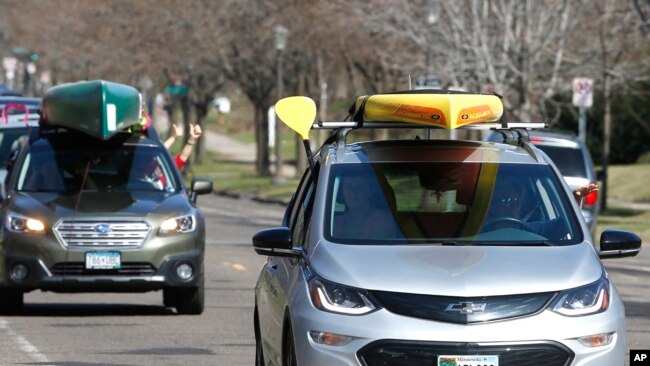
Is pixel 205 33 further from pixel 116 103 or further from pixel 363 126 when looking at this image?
pixel 363 126

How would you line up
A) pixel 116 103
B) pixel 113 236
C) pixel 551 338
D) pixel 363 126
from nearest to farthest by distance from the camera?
pixel 551 338 < pixel 363 126 < pixel 113 236 < pixel 116 103

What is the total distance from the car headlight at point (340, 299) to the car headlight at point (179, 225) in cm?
738

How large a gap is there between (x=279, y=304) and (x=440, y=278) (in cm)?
121

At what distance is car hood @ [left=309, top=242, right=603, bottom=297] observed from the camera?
294 inches

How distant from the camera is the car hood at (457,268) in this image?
7457mm

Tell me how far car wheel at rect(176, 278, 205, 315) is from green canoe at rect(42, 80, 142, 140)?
170 cm

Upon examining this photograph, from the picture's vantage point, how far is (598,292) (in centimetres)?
768

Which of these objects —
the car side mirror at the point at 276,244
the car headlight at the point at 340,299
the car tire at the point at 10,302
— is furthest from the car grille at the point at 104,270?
the car headlight at the point at 340,299

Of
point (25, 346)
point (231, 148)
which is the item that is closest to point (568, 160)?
point (25, 346)

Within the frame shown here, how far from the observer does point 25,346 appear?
12.7 meters

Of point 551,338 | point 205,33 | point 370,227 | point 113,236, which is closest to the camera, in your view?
point 551,338

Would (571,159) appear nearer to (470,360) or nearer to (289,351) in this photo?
(289,351)

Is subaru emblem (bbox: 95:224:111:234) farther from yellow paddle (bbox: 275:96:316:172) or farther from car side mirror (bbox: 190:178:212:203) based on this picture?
yellow paddle (bbox: 275:96:316:172)

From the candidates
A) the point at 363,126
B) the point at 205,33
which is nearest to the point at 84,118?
the point at 363,126
